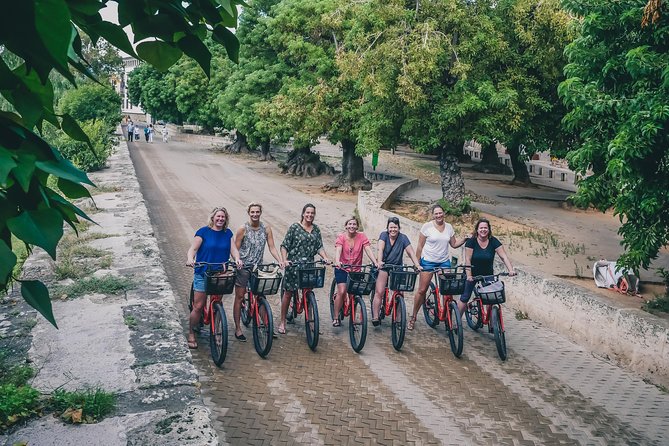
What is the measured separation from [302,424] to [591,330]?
483 centimetres

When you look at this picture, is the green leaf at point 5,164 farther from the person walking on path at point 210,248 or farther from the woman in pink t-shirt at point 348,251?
the woman in pink t-shirt at point 348,251

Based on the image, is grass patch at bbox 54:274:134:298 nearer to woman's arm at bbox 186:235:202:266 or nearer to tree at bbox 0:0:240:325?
woman's arm at bbox 186:235:202:266

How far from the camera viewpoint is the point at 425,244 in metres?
9.56

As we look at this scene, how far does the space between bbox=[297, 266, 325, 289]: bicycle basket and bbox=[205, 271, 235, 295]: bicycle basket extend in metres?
0.96

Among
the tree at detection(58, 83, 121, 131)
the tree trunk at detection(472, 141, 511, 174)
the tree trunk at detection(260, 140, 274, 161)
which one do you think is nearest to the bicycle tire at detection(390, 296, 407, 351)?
the tree at detection(58, 83, 121, 131)

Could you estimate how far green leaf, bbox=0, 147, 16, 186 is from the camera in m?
1.76

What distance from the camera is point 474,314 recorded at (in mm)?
9547

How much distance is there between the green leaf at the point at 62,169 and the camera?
1.96 metres

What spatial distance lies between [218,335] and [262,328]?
64cm

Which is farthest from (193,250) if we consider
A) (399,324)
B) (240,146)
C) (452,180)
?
(240,146)

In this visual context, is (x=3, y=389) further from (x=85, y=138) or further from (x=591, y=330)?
(x=591, y=330)

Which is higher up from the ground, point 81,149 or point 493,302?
point 81,149

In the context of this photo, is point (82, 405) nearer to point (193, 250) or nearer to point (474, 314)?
point (193, 250)

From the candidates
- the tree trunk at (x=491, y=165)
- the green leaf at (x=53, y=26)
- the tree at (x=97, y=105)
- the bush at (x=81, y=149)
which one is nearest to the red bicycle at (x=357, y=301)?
the green leaf at (x=53, y=26)
